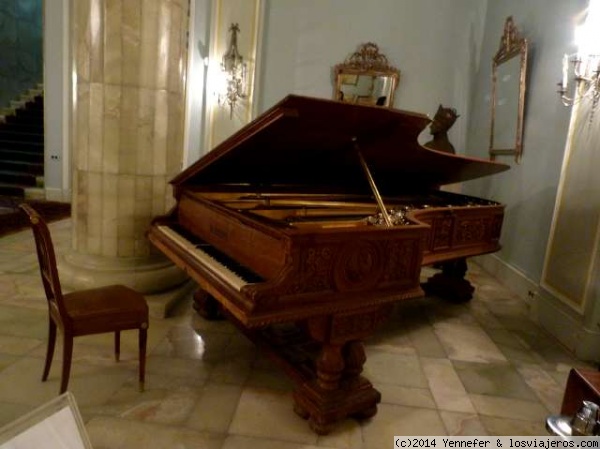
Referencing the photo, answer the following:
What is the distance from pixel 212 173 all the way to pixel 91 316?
99 cm

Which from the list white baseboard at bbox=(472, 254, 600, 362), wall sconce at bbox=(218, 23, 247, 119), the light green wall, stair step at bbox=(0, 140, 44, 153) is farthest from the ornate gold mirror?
stair step at bbox=(0, 140, 44, 153)

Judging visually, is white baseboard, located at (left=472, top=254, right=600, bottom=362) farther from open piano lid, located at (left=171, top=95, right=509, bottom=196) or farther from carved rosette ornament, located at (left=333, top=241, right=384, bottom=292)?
carved rosette ornament, located at (left=333, top=241, right=384, bottom=292)

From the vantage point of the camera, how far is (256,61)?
18.6 ft

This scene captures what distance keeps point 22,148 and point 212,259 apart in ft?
23.9

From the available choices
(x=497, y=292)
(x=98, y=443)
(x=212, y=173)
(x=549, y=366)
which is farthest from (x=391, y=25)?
(x=98, y=443)

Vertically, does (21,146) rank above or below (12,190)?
above

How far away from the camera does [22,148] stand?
737 centimetres

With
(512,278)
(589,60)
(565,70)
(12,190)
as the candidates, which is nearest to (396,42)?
(565,70)

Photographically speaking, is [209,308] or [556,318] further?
[556,318]

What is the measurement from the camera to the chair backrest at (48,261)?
5.54 feet

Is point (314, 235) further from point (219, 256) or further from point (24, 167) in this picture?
point (24, 167)

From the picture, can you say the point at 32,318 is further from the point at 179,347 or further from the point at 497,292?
the point at 497,292

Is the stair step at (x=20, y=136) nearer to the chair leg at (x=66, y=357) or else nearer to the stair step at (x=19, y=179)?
the stair step at (x=19, y=179)

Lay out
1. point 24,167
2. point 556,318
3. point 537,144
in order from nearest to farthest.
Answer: point 556,318 < point 537,144 < point 24,167
